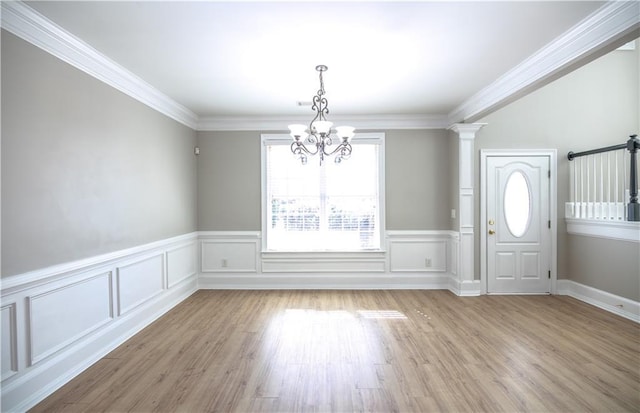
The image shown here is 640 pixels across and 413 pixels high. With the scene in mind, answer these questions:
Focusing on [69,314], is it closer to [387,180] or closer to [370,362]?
[370,362]

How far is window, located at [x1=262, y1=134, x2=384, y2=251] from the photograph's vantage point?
5293 mm

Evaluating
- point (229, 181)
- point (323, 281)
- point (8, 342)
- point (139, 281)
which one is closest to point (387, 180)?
point (323, 281)

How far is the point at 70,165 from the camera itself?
271cm

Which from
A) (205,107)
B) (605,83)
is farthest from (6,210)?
(605,83)

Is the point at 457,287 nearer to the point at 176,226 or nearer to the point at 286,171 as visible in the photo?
the point at 286,171

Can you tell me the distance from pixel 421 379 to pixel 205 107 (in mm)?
4237

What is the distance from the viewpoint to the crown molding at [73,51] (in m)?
2.20

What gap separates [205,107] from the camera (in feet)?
15.3

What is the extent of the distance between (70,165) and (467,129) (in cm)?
475

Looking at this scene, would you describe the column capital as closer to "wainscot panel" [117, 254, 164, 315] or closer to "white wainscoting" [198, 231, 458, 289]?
"white wainscoting" [198, 231, 458, 289]

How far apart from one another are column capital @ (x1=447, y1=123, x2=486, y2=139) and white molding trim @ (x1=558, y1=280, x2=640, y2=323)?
2.58m

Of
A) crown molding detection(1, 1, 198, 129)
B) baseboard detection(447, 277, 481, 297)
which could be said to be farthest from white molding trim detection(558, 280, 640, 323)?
crown molding detection(1, 1, 198, 129)

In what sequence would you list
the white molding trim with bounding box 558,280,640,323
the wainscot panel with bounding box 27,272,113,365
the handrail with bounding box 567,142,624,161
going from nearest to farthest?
the wainscot panel with bounding box 27,272,113,365 → the white molding trim with bounding box 558,280,640,323 → the handrail with bounding box 567,142,624,161

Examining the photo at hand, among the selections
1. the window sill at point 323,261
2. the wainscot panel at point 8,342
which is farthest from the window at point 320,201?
the wainscot panel at point 8,342
